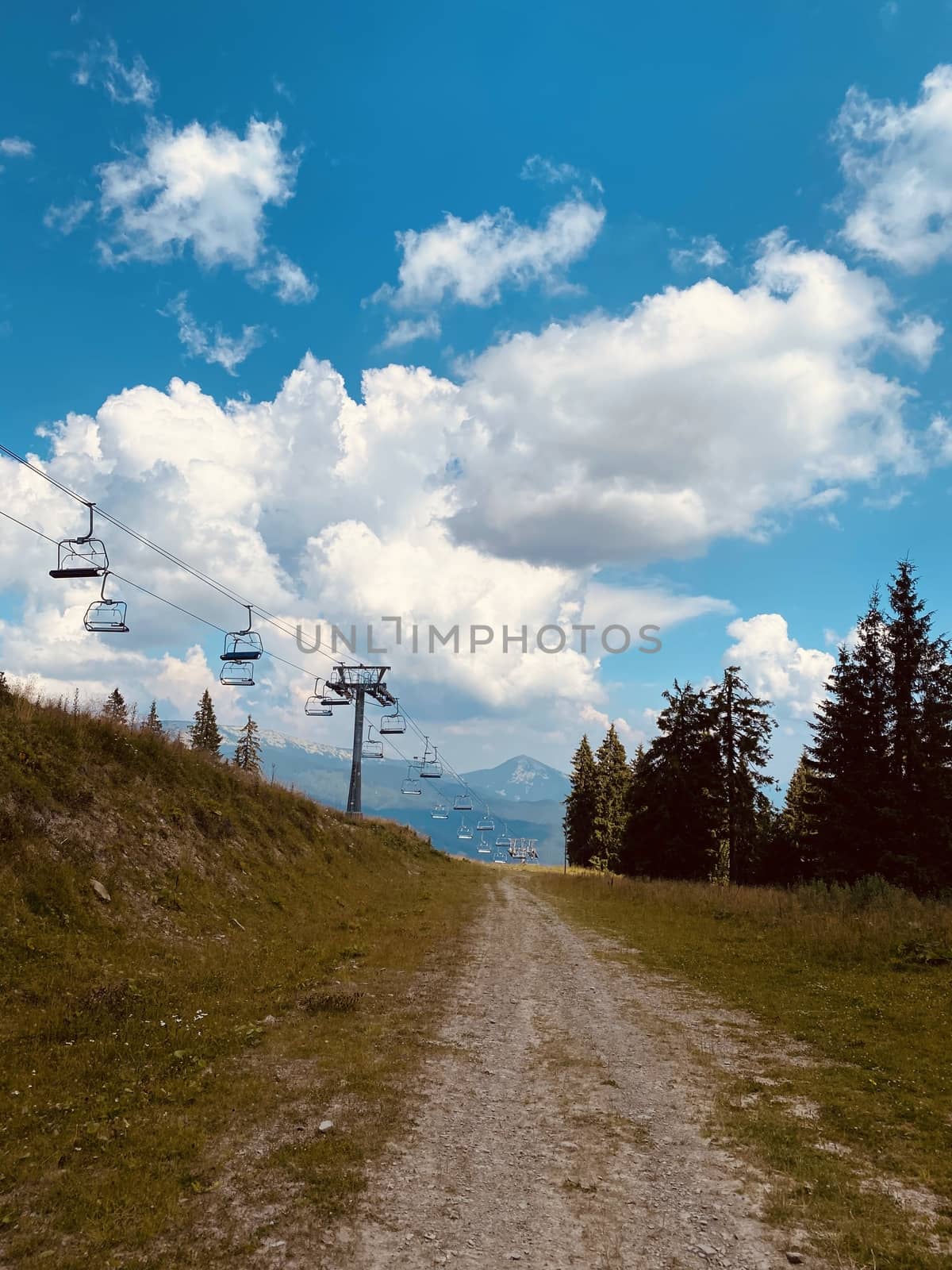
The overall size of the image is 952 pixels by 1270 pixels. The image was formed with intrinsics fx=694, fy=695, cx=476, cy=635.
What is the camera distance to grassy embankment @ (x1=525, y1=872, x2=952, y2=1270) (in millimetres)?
6418

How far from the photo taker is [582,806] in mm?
86312

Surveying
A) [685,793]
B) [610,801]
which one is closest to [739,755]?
[685,793]

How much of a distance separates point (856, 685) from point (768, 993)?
94.9 ft

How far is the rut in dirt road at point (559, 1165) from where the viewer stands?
Answer: 5793 mm

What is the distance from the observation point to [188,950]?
15602 millimetres

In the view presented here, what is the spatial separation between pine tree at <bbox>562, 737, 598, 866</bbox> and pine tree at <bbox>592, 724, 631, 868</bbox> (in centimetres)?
212

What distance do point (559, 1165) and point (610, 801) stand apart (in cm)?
7051

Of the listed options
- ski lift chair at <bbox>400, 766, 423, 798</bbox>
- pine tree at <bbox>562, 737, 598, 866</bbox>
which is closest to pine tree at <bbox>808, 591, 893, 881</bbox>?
ski lift chair at <bbox>400, 766, 423, 798</bbox>

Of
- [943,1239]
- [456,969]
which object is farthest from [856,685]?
[943,1239]

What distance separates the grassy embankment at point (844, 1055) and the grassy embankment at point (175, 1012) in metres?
4.48

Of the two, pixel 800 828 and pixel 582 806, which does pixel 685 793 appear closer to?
pixel 800 828

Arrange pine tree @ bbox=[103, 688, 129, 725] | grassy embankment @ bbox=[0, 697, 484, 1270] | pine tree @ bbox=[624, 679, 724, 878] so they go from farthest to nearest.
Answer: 1. pine tree @ bbox=[624, 679, 724, 878]
2. pine tree @ bbox=[103, 688, 129, 725]
3. grassy embankment @ bbox=[0, 697, 484, 1270]

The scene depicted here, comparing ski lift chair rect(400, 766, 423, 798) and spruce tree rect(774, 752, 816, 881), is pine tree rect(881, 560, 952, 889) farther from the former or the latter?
ski lift chair rect(400, 766, 423, 798)

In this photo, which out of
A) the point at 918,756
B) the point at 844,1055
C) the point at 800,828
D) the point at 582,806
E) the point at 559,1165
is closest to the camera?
the point at 559,1165
